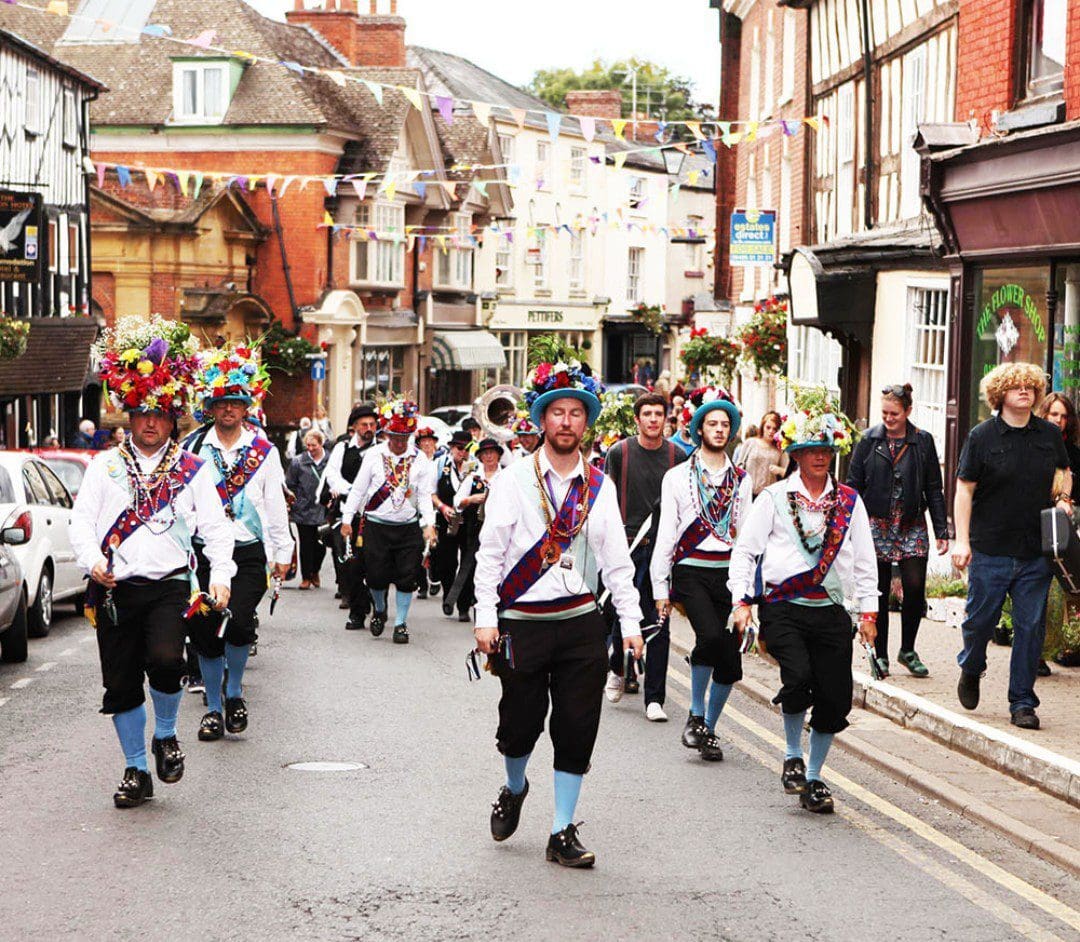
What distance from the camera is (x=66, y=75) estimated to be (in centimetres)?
3709

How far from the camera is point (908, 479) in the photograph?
12141 mm

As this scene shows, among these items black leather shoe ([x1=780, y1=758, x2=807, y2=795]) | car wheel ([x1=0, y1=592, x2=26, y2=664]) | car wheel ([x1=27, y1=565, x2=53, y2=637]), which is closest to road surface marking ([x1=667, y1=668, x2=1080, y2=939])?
black leather shoe ([x1=780, y1=758, x2=807, y2=795])

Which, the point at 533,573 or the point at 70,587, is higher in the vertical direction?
the point at 533,573

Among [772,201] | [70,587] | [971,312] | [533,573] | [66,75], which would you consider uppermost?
[66,75]

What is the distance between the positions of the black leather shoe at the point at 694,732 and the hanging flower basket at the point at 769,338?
18.8 metres

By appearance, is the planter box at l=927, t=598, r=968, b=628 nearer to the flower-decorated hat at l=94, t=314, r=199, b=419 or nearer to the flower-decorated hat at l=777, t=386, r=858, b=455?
the flower-decorated hat at l=777, t=386, r=858, b=455

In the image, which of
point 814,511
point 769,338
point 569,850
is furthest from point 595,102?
point 569,850

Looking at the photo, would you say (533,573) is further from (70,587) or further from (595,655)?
(70,587)

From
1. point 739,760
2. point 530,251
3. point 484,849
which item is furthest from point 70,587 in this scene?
point 530,251

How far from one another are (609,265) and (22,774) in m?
58.8

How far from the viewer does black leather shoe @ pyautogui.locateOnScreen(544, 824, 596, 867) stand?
7.31 m

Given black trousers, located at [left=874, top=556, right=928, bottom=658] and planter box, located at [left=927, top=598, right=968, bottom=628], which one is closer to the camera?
black trousers, located at [left=874, top=556, right=928, bottom=658]

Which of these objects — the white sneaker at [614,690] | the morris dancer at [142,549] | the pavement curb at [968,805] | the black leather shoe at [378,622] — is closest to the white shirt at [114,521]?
the morris dancer at [142,549]

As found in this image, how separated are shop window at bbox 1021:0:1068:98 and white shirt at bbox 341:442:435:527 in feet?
21.6
